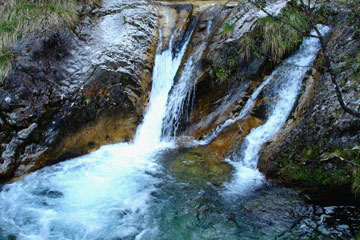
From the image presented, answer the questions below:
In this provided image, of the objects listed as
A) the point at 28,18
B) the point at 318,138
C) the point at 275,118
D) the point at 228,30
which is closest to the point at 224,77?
the point at 228,30

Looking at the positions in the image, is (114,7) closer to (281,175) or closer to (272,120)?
(272,120)

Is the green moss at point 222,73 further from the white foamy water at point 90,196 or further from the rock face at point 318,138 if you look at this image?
the white foamy water at point 90,196

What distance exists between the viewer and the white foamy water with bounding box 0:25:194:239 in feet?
13.8

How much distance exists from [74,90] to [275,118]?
4.50 metres

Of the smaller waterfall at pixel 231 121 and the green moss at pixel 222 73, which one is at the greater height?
the green moss at pixel 222 73

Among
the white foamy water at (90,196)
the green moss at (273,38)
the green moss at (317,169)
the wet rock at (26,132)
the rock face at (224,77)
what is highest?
the green moss at (273,38)

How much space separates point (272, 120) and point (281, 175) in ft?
4.96

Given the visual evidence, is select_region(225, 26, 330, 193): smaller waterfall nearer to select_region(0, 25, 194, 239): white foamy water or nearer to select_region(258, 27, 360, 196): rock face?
select_region(258, 27, 360, 196): rock face

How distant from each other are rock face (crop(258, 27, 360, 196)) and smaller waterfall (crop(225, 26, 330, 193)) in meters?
0.23

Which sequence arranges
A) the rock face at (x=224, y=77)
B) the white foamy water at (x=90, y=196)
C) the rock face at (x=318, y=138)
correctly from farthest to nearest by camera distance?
the rock face at (x=224, y=77) → the rock face at (x=318, y=138) → the white foamy water at (x=90, y=196)

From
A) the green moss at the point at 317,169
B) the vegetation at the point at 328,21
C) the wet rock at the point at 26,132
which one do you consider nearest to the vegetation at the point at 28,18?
the wet rock at the point at 26,132

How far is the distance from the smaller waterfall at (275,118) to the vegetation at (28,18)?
4.96 m

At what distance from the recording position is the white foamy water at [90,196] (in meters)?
4.20

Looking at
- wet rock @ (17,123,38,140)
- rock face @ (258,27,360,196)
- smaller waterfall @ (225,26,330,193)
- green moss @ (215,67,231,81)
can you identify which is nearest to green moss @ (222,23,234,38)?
green moss @ (215,67,231,81)
